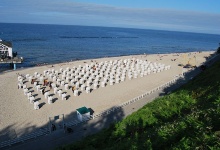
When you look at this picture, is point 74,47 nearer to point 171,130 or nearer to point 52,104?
point 52,104

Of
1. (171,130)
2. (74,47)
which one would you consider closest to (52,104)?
(171,130)

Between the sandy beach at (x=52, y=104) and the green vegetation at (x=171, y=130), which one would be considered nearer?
the green vegetation at (x=171, y=130)

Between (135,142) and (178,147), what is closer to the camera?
(178,147)

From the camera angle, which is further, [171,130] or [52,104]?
[52,104]

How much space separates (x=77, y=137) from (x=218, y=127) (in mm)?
8866

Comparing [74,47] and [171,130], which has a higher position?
[171,130]

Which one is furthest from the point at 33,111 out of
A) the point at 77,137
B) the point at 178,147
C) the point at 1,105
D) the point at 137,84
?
the point at 178,147

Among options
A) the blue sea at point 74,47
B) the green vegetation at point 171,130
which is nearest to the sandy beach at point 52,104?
the green vegetation at point 171,130

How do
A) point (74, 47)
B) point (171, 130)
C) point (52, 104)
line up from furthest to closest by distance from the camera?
point (74, 47)
point (52, 104)
point (171, 130)

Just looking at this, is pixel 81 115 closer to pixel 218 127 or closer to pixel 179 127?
pixel 179 127

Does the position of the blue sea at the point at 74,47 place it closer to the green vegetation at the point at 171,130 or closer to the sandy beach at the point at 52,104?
the sandy beach at the point at 52,104

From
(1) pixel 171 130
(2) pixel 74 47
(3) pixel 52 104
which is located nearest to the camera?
(1) pixel 171 130

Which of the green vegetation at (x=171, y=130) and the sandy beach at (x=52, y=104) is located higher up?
the green vegetation at (x=171, y=130)

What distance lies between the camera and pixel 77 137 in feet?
46.0
